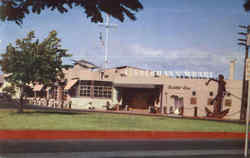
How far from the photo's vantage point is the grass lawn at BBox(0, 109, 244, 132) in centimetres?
1015

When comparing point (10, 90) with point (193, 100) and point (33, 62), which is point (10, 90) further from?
point (193, 100)

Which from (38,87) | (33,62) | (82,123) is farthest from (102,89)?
(33,62)

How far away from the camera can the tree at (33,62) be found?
1040 cm

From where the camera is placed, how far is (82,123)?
13.4 metres

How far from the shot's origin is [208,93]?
27000 mm

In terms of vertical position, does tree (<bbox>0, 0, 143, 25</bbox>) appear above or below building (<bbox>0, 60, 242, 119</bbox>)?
above

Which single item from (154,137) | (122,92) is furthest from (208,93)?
(154,137)

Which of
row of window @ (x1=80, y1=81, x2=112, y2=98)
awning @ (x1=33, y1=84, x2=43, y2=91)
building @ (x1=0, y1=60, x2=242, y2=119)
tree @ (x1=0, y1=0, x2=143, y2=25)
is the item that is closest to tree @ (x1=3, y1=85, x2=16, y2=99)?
awning @ (x1=33, y1=84, x2=43, y2=91)

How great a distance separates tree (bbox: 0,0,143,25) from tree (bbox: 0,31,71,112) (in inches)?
169

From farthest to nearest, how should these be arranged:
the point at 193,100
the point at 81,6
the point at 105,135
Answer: the point at 193,100, the point at 105,135, the point at 81,6

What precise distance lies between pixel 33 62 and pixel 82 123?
12.1ft

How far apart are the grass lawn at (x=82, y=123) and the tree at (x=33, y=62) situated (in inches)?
23.1

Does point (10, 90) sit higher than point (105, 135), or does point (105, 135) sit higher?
point (10, 90)

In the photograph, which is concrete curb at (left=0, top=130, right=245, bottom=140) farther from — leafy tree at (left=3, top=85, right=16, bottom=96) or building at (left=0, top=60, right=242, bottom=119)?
building at (left=0, top=60, right=242, bottom=119)
